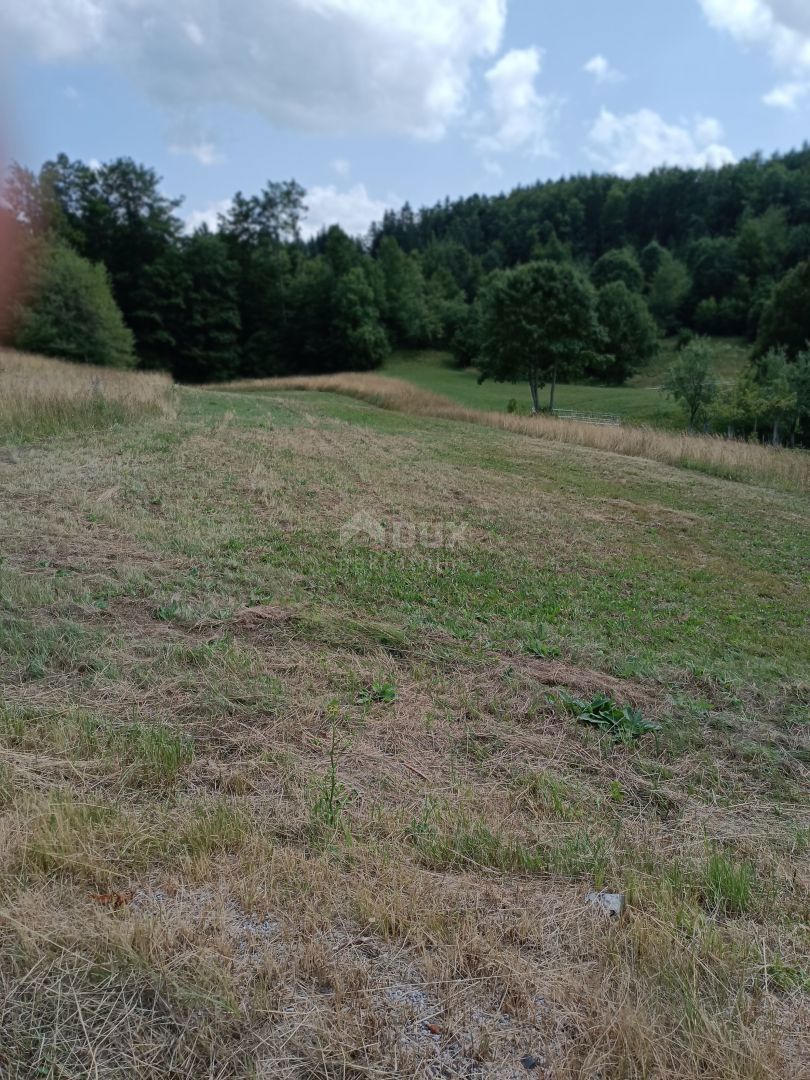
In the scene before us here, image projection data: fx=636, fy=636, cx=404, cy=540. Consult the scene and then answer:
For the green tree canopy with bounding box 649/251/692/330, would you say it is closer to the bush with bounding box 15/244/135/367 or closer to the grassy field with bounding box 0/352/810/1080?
the bush with bounding box 15/244/135/367

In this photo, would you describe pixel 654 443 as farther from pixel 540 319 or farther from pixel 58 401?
pixel 540 319

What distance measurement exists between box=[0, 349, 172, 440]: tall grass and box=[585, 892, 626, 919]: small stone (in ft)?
41.2

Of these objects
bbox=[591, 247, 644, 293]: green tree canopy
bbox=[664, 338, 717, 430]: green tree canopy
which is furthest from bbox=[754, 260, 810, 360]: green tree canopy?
bbox=[591, 247, 644, 293]: green tree canopy

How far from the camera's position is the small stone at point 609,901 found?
2.24 metres

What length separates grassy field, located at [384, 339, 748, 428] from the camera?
3906cm

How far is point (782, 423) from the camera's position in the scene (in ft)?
96.7

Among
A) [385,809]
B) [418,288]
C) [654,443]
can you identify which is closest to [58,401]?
[385,809]

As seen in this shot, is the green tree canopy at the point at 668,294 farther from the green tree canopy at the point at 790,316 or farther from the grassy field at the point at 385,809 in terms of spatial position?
the grassy field at the point at 385,809

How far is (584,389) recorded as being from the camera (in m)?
50.6

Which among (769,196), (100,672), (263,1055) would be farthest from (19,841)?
(769,196)

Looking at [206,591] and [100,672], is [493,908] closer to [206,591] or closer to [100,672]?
[100,672]

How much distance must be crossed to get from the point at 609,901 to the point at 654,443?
1813cm

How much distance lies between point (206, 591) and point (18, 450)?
7373mm

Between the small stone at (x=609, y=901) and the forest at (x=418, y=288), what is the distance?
8.80 feet
